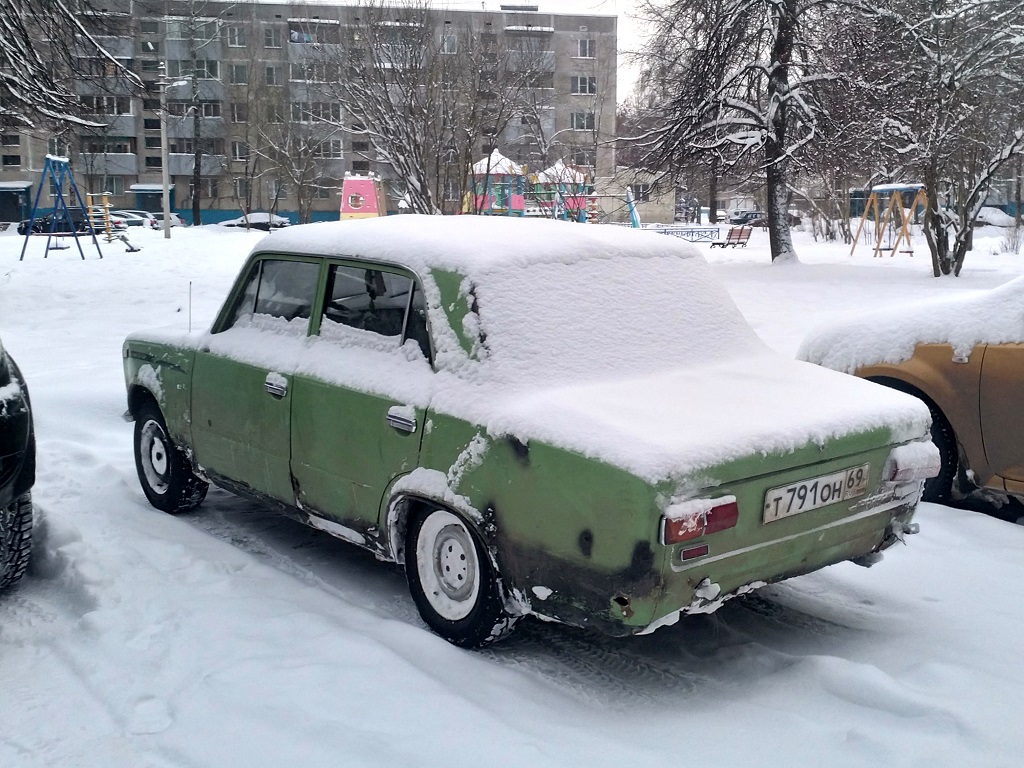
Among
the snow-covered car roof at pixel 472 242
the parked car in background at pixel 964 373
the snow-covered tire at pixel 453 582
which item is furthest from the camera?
the parked car in background at pixel 964 373

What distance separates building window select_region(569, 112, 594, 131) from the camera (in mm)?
60250

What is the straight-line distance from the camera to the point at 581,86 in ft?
220

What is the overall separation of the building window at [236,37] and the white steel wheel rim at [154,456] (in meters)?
59.4

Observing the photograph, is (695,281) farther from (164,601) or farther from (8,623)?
(8,623)

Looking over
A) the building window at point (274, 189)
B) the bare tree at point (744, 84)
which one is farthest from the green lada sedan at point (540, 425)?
the building window at point (274, 189)

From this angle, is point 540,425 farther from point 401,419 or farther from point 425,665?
point 425,665

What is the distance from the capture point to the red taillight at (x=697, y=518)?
9.94ft

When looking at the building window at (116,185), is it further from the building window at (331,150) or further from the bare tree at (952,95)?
the bare tree at (952,95)

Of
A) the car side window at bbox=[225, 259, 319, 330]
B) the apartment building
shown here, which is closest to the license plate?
the car side window at bbox=[225, 259, 319, 330]

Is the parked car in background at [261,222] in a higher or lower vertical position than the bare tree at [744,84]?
lower

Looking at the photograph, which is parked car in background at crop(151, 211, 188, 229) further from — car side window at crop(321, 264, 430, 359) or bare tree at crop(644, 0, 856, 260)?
car side window at crop(321, 264, 430, 359)

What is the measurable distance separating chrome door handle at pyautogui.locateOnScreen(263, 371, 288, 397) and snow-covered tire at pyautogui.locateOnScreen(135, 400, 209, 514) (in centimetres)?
110

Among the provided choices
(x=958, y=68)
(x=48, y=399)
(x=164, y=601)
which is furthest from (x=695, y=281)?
(x=958, y=68)

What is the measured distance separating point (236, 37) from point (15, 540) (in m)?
61.5
